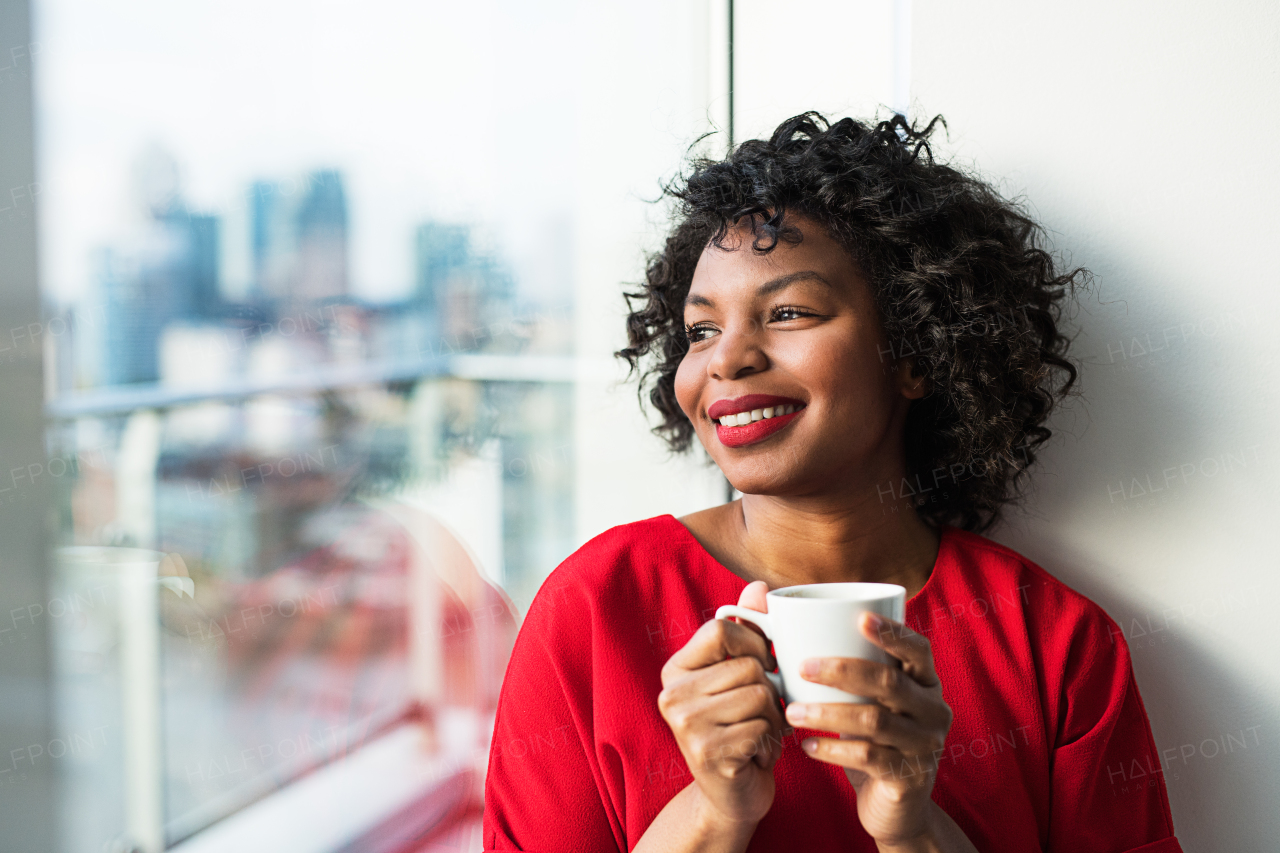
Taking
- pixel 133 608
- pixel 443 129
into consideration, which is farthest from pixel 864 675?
pixel 443 129

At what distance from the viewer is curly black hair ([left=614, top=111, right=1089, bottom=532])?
3.37 ft

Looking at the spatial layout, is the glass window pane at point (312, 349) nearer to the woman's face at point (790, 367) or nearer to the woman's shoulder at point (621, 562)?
the woman's shoulder at point (621, 562)

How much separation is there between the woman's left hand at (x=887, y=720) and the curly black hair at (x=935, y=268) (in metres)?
0.43

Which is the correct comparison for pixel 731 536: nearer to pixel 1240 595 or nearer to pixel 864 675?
pixel 864 675

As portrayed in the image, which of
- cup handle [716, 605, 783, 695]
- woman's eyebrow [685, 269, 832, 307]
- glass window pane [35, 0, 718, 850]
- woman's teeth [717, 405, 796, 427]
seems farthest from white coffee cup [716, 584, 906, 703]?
glass window pane [35, 0, 718, 850]

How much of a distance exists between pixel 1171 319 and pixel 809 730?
2.46 ft

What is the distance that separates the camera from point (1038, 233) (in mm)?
1180

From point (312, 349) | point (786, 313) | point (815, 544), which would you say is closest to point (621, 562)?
point (815, 544)

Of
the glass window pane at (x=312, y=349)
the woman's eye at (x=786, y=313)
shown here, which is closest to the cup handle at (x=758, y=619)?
the woman's eye at (x=786, y=313)

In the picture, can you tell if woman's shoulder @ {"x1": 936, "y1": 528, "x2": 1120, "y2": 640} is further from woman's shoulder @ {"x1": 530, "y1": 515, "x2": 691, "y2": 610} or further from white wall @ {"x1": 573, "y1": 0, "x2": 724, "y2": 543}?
white wall @ {"x1": 573, "y1": 0, "x2": 724, "y2": 543}

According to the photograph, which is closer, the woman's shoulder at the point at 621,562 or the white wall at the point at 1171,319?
the woman's shoulder at the point at 621,562

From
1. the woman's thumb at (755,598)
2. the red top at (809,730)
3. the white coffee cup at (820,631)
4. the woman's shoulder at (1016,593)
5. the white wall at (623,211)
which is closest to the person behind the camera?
the white coffee cup at (820,631)

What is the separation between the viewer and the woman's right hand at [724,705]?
0.73 meters

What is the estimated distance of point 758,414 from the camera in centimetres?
96
